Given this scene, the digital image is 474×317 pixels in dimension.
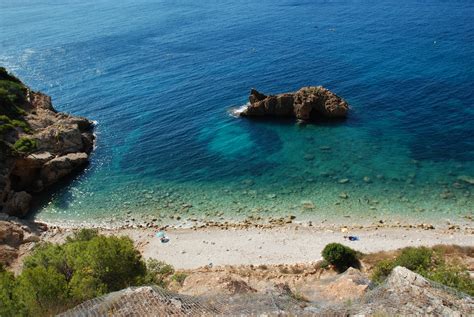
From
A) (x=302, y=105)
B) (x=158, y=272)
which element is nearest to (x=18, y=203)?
(x=158, y=272)

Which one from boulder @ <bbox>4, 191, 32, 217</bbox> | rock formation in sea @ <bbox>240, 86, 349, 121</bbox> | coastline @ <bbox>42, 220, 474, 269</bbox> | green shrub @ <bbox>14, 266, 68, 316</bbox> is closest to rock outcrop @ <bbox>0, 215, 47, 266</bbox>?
coastline @ <bbox>42, 220, 474, 269</bbox>

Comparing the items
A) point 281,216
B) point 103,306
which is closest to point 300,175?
point 281,216

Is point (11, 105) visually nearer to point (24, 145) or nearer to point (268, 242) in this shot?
point (24, 145)

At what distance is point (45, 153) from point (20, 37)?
272ft

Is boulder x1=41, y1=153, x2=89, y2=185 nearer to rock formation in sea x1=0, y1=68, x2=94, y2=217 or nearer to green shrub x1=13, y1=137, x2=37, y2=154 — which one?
rock formation in sea x1=0, y1=68, x2=94, y2=217

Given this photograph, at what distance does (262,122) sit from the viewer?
64.5 m

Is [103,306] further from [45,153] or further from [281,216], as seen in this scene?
[45,153]

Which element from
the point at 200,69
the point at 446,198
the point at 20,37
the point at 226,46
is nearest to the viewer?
the point at 446,198

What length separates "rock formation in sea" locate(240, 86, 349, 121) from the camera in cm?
6212

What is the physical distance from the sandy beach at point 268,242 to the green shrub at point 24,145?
13.3 metres

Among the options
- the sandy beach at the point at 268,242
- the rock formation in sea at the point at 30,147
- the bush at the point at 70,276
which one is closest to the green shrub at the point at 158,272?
the bush at the point at 70,276

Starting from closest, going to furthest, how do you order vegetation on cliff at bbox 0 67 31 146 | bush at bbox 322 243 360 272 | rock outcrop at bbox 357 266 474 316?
rock outcrop at bbox 357 266 474 316 → bush at bbox 322 243 360 272 → vegetation on cliff at bbox 0 67 31 146

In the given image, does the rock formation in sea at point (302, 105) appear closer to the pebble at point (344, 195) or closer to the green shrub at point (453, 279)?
the pebble at point (344, 195)

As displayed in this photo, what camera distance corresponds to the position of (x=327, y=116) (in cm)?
6297
